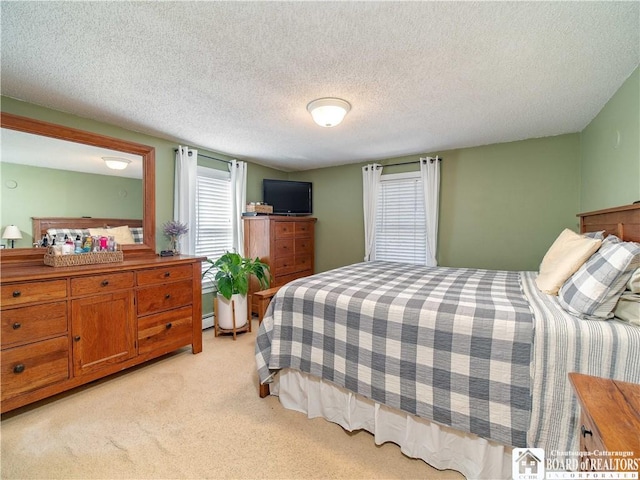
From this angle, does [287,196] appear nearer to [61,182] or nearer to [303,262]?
[303,262]

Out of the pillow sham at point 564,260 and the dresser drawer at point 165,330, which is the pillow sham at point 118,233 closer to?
the dresser drawer at point 165,330

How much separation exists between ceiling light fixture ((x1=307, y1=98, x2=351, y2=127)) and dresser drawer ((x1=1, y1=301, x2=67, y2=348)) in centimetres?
239

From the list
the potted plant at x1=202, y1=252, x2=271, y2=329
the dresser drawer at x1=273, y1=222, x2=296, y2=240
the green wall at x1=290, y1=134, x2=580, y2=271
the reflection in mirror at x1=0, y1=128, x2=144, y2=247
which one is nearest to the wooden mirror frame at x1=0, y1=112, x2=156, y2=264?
the reflection in mirror at x1=0, y1=128, x2=144, y2=247

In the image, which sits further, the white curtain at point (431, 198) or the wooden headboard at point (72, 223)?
the white curtain at point (431, 198)

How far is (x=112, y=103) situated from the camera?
232 cm

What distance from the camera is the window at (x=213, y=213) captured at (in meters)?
3.67

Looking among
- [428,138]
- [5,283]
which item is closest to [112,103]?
[5,283]

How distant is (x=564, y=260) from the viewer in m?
1.78

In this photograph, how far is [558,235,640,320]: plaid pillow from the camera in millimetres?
1310

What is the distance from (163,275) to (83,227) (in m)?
0.85

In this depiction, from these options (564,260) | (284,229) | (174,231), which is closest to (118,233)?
(174,231)

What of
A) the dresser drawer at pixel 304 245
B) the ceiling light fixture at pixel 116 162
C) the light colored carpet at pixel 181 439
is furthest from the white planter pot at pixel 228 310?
the ceiling light fixture at pixel 116 162

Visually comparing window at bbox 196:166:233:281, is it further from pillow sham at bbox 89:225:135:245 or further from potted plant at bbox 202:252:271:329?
pillow sham at bbox 89:225:135:245

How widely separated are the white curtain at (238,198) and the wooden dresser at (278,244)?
104 millimetres
